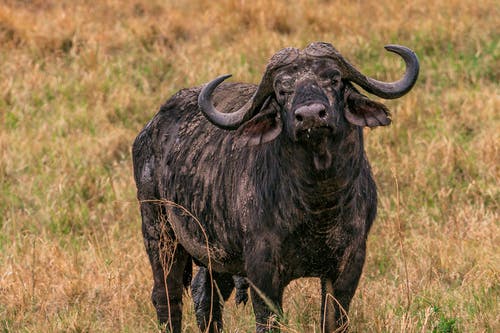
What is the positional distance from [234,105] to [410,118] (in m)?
4.08

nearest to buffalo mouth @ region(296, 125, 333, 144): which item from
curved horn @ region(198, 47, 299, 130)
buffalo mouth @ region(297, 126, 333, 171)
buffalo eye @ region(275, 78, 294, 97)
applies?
buffalo mouth @ region(297, 126, 333, 171)

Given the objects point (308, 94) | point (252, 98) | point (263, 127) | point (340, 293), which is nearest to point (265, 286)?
point (340, 293)

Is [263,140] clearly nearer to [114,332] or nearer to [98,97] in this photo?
[114,332]

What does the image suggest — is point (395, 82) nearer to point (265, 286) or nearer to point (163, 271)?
point (265, 286)

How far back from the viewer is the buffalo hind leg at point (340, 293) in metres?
4.85

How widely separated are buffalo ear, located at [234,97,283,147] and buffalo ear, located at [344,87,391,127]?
0.33m

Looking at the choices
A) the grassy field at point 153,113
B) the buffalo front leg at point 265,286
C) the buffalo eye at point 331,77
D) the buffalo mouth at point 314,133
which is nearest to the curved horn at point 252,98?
the buffalo eye at point 331,77

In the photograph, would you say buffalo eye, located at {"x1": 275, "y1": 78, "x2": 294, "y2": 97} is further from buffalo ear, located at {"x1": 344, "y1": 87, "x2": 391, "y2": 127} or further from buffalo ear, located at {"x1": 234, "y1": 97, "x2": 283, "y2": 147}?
buffalo ear, located at {"x1": 344, "y1": 87, "x2": 391, "y2": 127}

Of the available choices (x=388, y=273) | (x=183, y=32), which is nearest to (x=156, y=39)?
(x=183, y=32)

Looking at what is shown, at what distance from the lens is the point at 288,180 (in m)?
4.71

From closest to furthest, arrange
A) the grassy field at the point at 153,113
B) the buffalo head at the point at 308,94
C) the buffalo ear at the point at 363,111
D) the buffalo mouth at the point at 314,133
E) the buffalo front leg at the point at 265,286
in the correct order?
the buffalo mouth at the point at 314,133
the buffalo head at the point at 308,94
the buffalo ear at the point at 363,111
the buffalo front leg at the point at 265,286
the grassy field at the point at 153,113

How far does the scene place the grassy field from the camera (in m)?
6.21

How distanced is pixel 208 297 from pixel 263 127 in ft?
6.43

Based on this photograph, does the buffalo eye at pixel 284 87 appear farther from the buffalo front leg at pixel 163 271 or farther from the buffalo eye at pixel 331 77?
the buffalo front leg at pixel 163 271
